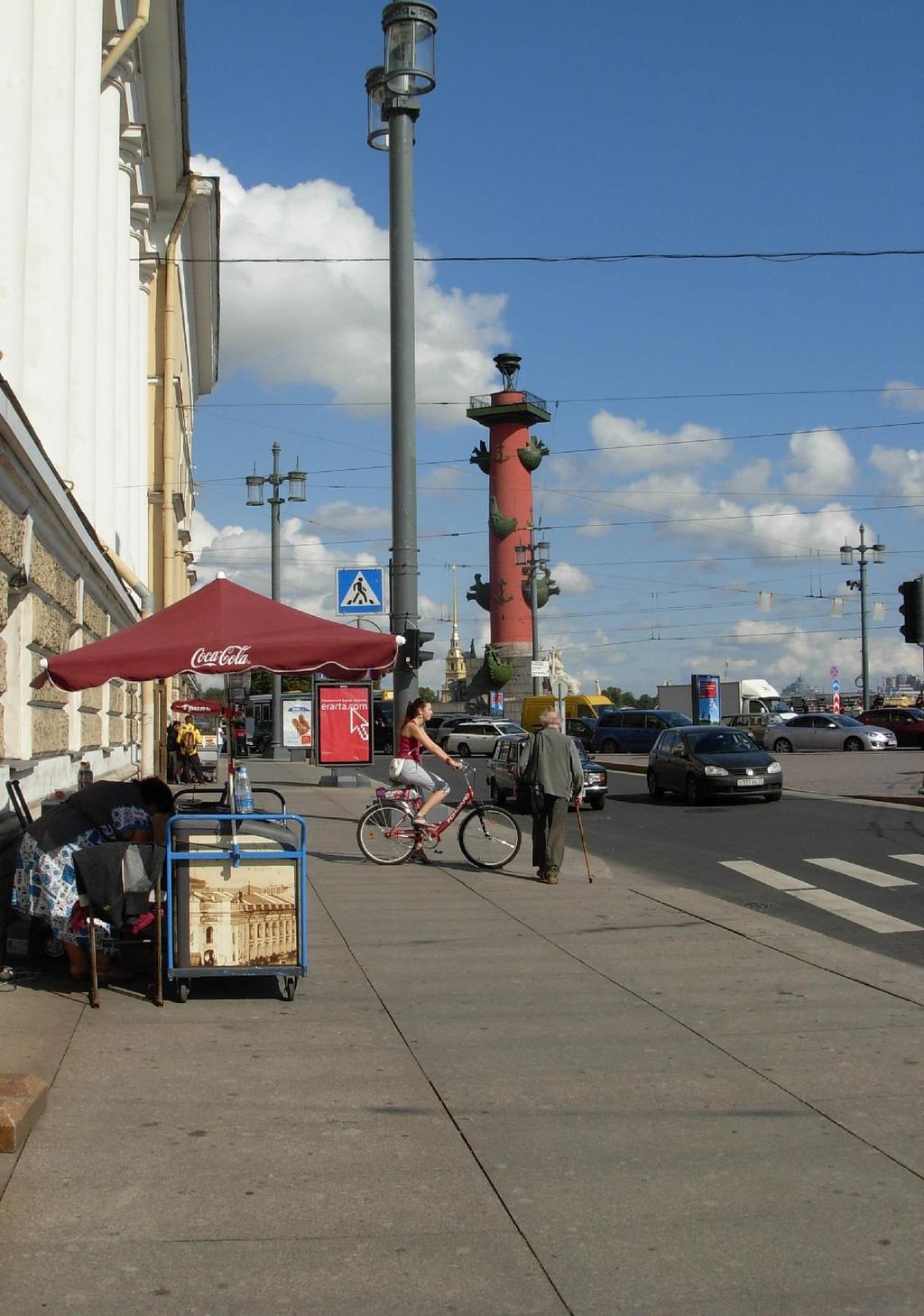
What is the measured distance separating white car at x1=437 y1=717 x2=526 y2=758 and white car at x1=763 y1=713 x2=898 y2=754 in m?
11.5

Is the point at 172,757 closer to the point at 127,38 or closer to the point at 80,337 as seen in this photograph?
the point at 80,337

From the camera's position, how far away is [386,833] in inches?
606

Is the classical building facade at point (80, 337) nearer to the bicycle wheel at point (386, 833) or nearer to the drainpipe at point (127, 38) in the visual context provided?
the drainpipe at point (127, 38)

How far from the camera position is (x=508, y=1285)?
406 centimetres

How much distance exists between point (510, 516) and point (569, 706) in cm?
2093

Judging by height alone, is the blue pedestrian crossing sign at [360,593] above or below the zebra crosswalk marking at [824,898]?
above

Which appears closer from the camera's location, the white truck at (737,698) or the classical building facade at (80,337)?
the classical building facade at (80,337)

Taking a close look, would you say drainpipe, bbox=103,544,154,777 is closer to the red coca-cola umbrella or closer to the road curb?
the red coca-cola umbrella

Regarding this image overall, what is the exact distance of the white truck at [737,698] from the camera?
69312 mm

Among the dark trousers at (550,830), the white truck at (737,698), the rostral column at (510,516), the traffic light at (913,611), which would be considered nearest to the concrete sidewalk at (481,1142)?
the dark trousers at (550,830)

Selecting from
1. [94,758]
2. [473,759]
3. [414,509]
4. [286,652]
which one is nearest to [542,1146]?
[286,652]

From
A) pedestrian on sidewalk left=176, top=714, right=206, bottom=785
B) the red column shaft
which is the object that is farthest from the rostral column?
pedestrian on sidewalk left=176, top=714, right=206, bottom=785

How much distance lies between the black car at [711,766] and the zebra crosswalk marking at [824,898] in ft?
28.6

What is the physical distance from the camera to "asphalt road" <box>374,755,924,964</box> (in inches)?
480
